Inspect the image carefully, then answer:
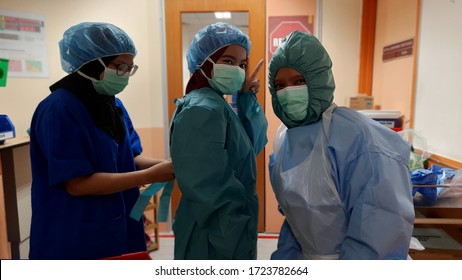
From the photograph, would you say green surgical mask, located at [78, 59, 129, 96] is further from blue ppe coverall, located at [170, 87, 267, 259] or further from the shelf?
the shelf

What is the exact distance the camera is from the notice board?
1407 mm

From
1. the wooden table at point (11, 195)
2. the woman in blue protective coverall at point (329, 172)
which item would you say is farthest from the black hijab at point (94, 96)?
the wooden table at point (11, 195)

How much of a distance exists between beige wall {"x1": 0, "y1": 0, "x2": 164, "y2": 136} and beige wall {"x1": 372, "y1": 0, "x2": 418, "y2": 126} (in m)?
1.68

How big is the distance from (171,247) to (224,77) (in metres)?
1.79

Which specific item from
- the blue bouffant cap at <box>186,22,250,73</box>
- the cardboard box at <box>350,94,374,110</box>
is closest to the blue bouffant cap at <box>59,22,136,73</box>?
the blue bouffant cap at <box>186,22,250,73</box>

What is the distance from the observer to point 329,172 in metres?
0.81

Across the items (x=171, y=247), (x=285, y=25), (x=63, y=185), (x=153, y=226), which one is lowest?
(x=171, y=247)

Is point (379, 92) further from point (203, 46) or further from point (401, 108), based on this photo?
point (203, 46)

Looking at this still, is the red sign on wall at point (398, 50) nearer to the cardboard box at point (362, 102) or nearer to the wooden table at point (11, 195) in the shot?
the cardboard box at point (362, 102)

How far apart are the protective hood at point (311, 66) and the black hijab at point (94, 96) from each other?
2.04 feet

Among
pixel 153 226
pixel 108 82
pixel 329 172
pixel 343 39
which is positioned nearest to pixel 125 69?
pixel 108 82

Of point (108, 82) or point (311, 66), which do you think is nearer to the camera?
point (311, 66)

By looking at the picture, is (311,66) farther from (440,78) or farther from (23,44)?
(23,44)
